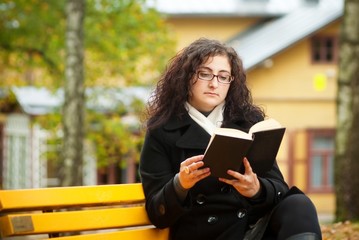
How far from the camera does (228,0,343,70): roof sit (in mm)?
29620

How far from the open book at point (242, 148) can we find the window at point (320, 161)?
26748 millimetres

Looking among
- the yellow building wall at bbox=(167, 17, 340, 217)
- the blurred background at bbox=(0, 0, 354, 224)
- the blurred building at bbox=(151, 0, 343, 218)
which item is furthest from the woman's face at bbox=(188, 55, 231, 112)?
the yellow building wall at bbox=(167, 17, 340, 217)

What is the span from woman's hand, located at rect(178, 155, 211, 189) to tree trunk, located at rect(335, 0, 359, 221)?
16.9 feet

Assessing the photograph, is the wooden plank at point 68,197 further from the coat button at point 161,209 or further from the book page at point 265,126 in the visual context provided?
the book page at point 265,126

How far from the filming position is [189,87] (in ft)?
15.1

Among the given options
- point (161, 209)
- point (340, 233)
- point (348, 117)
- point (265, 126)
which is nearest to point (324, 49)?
point (348, 117)

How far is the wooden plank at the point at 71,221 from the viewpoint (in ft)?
13.7

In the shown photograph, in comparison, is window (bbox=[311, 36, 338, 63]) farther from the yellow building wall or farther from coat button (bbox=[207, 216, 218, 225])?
coat button (bbox=[207, 216, 218, 225])

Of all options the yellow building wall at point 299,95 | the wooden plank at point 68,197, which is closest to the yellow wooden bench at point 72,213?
the wooden plank at point 68,197

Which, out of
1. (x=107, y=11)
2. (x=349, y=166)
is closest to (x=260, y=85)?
(x=107, y=11)

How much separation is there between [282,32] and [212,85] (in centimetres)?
2722

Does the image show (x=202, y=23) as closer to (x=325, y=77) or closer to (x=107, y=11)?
(x=325, y=77)

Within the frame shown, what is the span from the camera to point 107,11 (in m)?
20.1

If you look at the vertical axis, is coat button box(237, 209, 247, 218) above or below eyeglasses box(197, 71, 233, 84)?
below
